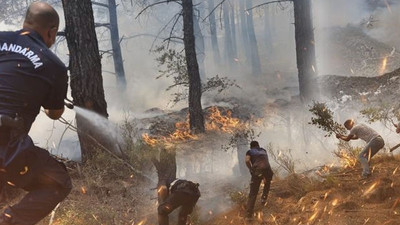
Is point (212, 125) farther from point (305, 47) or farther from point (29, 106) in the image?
point (29, 106)

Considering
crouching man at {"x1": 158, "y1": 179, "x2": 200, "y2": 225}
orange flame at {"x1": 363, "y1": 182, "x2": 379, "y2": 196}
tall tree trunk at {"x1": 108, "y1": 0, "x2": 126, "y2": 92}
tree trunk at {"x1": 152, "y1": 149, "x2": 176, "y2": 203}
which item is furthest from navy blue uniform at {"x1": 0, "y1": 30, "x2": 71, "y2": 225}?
tall tree trunk at {"x1": 108, "y1": 0, "x2": 126, "y2": 92}

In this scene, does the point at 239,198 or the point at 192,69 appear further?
the point at 192,69

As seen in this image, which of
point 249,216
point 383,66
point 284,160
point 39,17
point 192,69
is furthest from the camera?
point 383,66

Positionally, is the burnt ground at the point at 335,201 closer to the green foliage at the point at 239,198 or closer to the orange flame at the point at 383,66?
the green foliage at the point at 239,198

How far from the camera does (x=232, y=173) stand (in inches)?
412

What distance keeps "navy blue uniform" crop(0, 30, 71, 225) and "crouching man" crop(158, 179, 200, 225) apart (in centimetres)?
231

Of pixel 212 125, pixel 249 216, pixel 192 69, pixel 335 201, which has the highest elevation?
pixel 192 69

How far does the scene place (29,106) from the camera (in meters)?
2.90

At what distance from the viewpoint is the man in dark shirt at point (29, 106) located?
2.79 meters

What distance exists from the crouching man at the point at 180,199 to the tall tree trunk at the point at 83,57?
113 inches

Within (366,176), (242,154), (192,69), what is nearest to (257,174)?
(366,176)

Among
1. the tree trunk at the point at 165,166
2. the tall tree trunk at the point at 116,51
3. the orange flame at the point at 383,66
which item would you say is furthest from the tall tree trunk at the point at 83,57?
the orange flame at the point at 383,66

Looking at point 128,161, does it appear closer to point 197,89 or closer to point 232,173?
point 232,173

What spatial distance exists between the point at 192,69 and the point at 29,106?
10.3m
